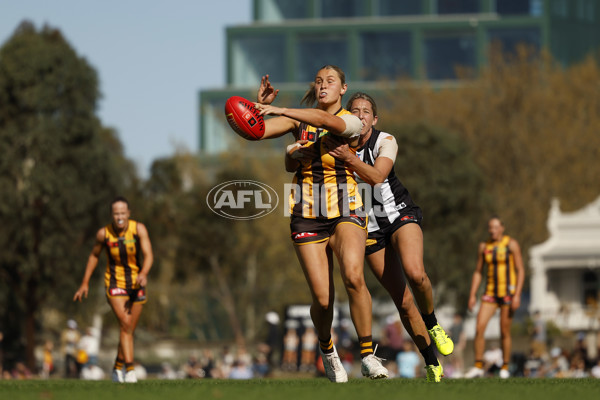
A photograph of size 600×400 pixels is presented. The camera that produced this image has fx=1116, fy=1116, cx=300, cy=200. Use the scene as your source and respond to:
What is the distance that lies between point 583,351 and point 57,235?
1981cm

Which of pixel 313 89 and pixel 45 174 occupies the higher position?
pixel 313 89

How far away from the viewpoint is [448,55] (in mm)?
104062

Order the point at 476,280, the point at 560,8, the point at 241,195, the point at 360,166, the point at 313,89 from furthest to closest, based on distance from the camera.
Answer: the point at 560,8 → the point at 476,280 → the point at 241,195 → the point at 313,89 → the point at 360,166

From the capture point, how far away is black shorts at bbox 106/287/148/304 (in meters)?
13.5

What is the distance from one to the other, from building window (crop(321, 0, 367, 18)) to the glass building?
10 centimetres

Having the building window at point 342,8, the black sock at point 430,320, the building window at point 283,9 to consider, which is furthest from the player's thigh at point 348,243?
the building window at point 283,9

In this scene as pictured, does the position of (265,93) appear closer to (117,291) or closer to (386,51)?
(117,291)

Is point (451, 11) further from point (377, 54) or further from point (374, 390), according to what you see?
point (374, 390)

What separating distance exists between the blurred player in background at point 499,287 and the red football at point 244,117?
22.9 feet

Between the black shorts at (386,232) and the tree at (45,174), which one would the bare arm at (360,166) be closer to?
the black shorts at (386,232)

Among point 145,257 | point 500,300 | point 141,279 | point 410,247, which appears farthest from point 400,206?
point 500,300

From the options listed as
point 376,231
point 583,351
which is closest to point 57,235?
point 583,351

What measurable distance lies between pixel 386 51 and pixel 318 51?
21.3ft

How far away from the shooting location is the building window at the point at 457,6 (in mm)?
108438
